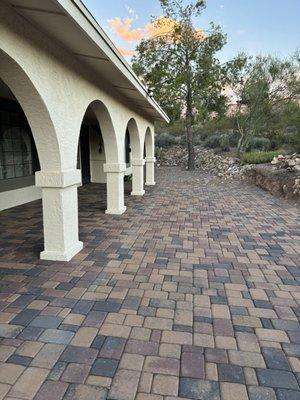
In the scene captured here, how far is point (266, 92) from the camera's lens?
18.8 m

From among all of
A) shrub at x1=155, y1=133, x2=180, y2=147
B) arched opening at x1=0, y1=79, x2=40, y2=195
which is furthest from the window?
shrub at x1=155, y1=133, x2=180, y2=147

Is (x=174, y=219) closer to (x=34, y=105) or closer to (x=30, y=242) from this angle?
(x=30, y=242)

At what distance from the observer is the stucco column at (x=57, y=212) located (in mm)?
3904

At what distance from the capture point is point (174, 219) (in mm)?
6395

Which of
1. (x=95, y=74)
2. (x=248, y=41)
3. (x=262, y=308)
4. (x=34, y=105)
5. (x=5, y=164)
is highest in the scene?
(x=248, y=41)

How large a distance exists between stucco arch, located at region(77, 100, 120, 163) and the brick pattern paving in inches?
75.6

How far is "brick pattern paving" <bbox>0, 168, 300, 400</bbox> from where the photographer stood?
1.99 m

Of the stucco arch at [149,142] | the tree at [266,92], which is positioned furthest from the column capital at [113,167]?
the tree at [266,92]

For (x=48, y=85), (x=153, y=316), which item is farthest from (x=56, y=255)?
(x=48, y=85)

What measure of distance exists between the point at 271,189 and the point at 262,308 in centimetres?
777

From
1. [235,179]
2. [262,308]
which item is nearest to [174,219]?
[262,308]

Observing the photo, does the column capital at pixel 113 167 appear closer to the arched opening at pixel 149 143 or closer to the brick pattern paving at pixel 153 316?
the brick pattern paving at pixel 153 316

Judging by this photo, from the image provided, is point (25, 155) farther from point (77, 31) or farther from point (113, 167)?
point (77, 31)

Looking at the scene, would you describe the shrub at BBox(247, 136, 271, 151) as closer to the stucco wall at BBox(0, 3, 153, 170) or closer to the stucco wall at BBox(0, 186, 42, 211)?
the stucco wall at BBox(0, 186, 42, 211)
